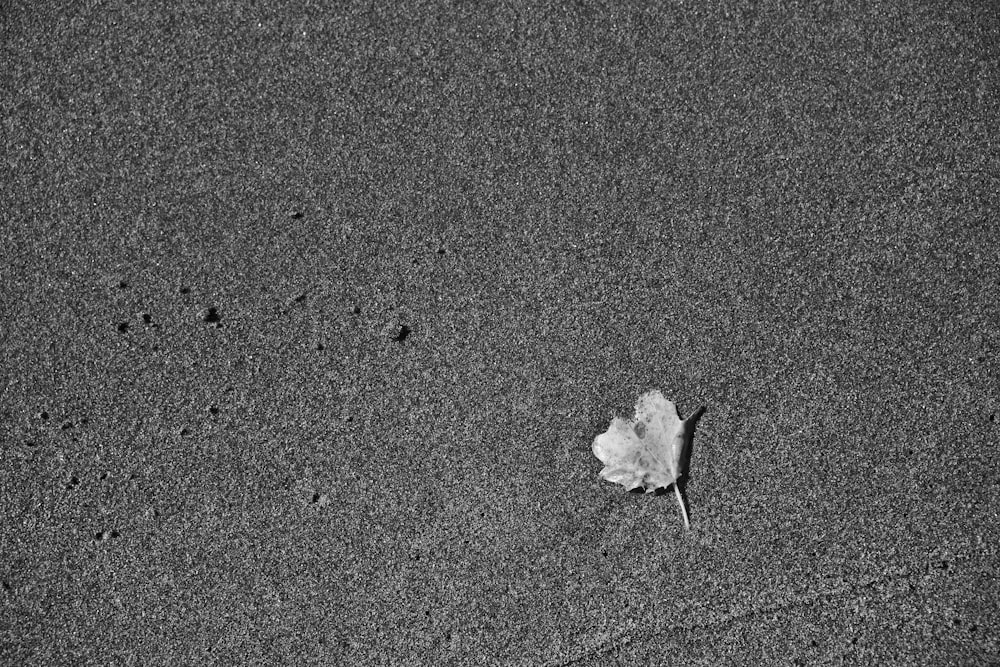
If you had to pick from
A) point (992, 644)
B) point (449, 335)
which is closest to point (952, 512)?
point (992, 644)

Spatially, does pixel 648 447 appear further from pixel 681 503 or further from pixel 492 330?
pixel 492 330

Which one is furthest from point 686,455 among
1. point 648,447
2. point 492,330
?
point 492,330

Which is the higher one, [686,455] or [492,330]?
[492,330]

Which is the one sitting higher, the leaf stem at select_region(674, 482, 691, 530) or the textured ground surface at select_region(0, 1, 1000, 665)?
the textured ground surface at select_region(0, 1, 1000, 665)

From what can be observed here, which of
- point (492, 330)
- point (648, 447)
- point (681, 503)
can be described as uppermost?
point (492, 330)

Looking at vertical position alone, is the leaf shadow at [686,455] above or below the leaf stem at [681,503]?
above
